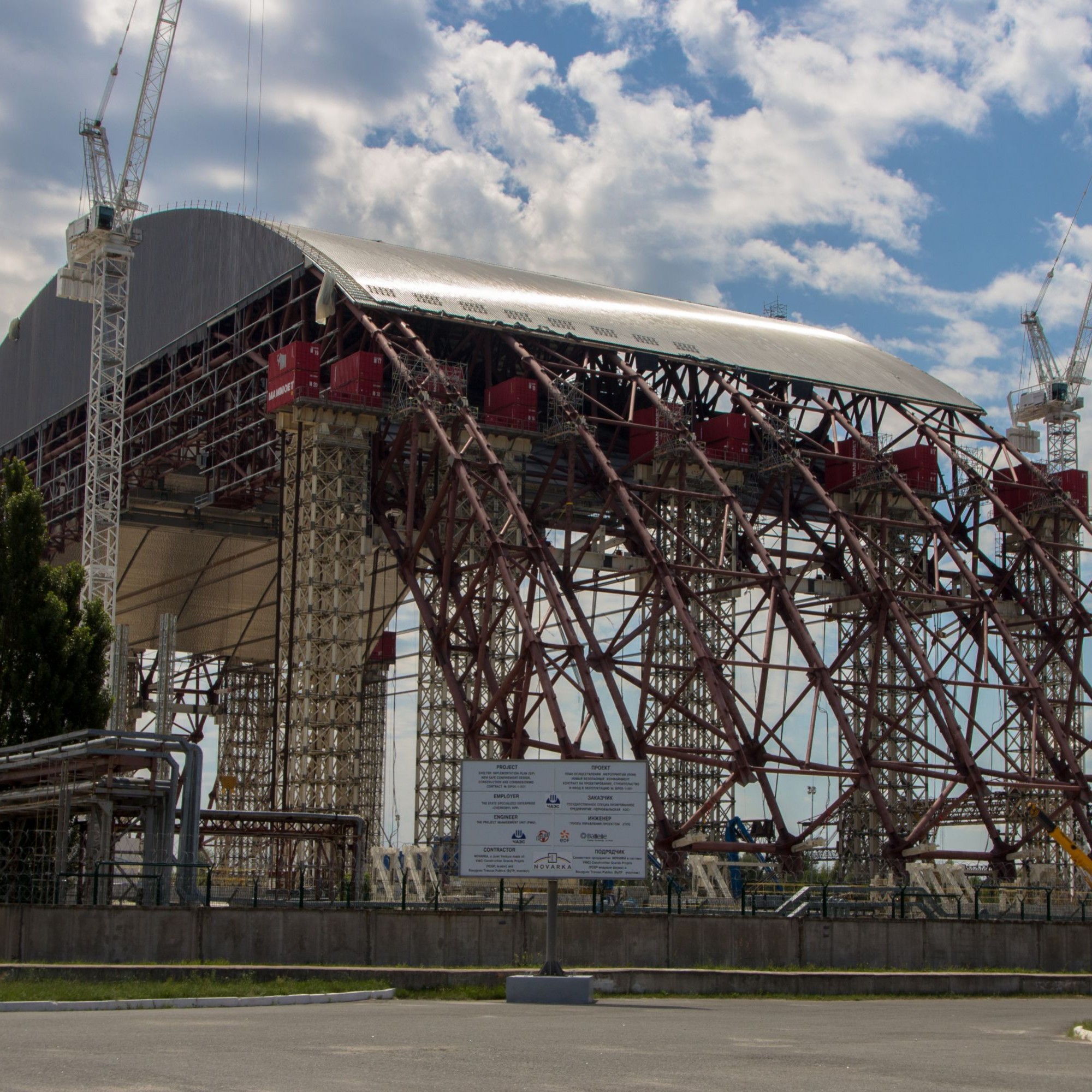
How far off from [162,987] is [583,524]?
44.4 m

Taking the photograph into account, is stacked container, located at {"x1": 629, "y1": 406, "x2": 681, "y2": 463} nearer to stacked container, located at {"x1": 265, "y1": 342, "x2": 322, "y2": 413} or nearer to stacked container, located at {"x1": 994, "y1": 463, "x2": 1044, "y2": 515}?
stacked container, located at {"x1": 265, "y1": 342, "x2": 322, "y2": 413}

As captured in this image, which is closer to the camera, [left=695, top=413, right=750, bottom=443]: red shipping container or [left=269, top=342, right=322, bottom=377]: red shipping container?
[left=269, top=342, right=322, bottom=377]: red shipping container

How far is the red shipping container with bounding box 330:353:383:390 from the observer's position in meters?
54.7

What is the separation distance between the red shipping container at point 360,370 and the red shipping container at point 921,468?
22.7 m

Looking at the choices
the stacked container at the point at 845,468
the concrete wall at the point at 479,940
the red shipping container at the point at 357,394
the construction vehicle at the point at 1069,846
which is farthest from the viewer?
the stacked container at the point at 845,468

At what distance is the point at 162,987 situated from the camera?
25234 mm

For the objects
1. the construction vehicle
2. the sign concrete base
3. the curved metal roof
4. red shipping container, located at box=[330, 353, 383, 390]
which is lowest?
the sign concrete base

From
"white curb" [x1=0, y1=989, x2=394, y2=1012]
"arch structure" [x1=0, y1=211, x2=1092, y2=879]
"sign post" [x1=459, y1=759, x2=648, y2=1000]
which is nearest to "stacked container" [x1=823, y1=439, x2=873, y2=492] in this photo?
"arch structure" [x1=0, y1=211, x2=1092, y2=879]

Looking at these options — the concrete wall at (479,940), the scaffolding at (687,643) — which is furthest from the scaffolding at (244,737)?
the concrete wall at (479,940)

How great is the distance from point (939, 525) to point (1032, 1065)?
147 feet

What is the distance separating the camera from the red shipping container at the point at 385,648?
248 ft

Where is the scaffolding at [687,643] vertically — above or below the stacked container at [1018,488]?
below

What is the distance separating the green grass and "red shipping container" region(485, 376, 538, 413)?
31.7m

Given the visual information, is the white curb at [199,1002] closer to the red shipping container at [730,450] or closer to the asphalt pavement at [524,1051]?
the asphalt pavement at [524,1051]
